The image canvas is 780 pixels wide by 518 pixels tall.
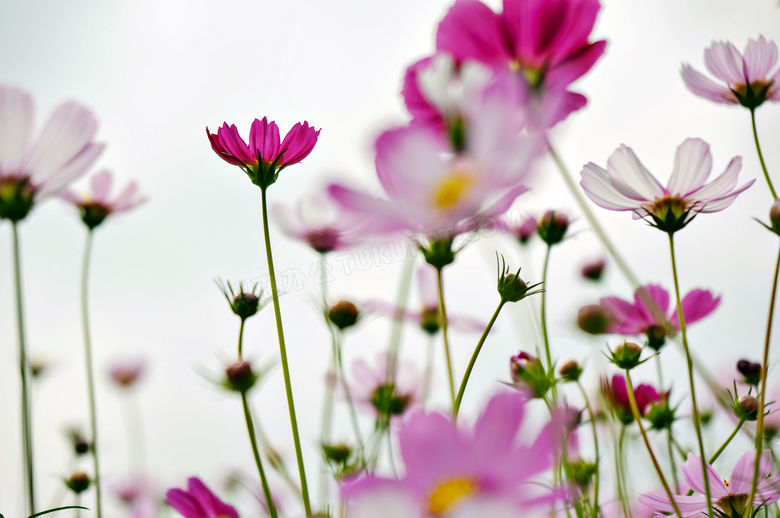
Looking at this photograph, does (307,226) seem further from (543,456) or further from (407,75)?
(543,456)

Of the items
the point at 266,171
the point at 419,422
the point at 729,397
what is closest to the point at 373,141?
the point at 419,422

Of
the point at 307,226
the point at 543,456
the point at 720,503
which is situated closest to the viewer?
the point at 543,456

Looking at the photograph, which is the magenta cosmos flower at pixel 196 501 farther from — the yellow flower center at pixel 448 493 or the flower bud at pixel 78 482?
the flower bud at pixel 78 482

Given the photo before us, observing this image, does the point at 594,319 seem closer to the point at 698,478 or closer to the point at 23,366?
the point at 698,478

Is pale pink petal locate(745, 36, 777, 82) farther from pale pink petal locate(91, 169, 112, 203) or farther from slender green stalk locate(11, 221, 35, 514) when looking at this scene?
pale pink petal locate(91, 169, 112, 203)

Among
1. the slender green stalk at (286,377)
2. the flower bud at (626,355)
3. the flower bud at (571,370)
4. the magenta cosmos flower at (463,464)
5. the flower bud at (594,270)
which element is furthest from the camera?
the flower bud at (594,270)

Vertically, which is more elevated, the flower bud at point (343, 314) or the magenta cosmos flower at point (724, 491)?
the flower bud at point (343, 314)

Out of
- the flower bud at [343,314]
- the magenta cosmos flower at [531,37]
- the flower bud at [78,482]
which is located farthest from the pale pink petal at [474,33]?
the flower bud at [78,482]

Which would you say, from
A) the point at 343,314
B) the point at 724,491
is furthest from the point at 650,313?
the point at 343,314
